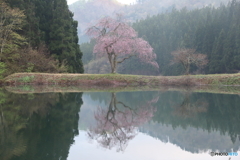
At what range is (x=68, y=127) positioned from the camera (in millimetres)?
4324

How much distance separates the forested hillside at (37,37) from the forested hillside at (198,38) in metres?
13.4

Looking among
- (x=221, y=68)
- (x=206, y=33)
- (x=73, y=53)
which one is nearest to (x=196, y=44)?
(x=206, y=33)

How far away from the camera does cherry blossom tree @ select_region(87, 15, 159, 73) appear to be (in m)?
21.2

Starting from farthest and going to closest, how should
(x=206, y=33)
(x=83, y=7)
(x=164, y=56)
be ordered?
(x=83, y=7)
(x=164, y=56)
(x=206, y=33)

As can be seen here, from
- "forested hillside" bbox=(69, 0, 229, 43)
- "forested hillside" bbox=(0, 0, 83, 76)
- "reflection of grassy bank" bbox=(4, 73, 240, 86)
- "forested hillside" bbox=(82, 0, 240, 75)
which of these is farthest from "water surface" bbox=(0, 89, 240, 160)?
"forested hillside" bbox=(69, 0, 229, 43)

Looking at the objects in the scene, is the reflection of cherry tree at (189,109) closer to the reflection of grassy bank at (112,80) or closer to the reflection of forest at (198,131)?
the reflection of forest at (198,131)

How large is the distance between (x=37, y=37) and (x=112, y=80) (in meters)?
10.0

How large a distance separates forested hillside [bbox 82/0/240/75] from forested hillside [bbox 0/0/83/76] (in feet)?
43.9

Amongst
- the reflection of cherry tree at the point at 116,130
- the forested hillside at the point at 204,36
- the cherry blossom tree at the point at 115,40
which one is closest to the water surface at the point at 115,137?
the reflection of cherry tree at the point at 116,130

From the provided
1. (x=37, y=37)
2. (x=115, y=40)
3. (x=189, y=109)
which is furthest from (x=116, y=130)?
(x=37, y=37)

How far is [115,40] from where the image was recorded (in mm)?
21078

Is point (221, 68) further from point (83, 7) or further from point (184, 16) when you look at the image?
point (83, 7)

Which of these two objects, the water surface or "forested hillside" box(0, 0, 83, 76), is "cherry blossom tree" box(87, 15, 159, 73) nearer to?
"forested hillside" box(0, 0, 83, 76)

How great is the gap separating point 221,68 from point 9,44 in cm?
2875
